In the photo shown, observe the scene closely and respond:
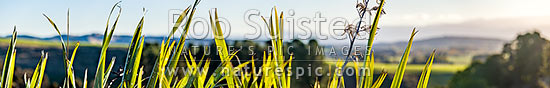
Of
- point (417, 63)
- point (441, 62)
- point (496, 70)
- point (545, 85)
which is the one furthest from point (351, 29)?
point (441, 62)

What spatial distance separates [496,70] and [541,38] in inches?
146

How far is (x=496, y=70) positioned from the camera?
29.8m

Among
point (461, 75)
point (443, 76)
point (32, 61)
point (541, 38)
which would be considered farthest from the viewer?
point (443, 76)

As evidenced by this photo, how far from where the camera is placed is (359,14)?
83cm

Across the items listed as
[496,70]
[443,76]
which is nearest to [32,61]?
[496,70]

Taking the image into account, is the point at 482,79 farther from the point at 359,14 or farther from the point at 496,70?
the point at 359,14

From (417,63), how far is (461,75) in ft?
17.9

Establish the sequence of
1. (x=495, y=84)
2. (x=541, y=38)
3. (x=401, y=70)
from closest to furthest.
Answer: (x=401, y=70)
(x=541, y=38)
(x=495, y=84)

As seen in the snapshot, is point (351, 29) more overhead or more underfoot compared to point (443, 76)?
more overhead

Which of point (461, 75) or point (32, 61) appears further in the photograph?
point (461, 75)

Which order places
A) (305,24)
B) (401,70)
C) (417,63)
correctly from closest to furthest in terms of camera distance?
(401,70) < (305,24) < (417,63)

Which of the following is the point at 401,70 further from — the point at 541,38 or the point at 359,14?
the point at 541,38

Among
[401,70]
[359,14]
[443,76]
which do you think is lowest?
[443,76]

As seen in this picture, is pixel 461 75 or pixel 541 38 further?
pixel 461 75
